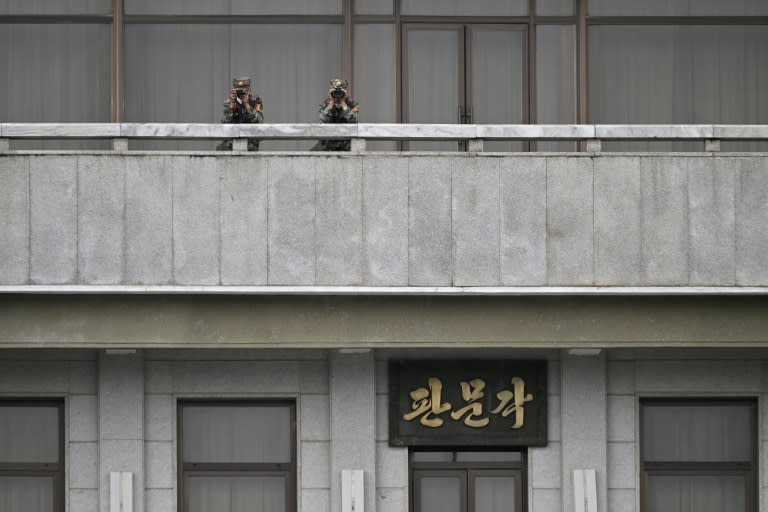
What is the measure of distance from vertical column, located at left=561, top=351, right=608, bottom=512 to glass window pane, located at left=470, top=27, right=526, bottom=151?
3.78m

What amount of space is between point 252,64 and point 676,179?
6419mm

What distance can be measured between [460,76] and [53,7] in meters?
5.88

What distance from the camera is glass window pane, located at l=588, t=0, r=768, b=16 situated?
69.8ft

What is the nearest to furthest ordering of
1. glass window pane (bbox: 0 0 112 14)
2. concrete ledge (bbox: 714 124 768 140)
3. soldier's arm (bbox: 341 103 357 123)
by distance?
concrete ledge (bbox: 714 124 768 140), soldier's arm (bbox: 341 103 357 123), glass window pane (bbox: 0 0 112 14)

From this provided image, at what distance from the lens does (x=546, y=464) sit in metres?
19.7

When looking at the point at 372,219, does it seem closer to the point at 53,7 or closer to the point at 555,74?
the point at 555,74

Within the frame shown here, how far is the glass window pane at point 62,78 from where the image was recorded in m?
21.0

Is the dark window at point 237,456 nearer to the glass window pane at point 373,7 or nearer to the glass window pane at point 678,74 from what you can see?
the glass window pane at point 373,7

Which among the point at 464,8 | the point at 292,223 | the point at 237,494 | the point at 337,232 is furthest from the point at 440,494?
the point at 464,8

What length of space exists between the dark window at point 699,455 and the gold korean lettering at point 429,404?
279cm

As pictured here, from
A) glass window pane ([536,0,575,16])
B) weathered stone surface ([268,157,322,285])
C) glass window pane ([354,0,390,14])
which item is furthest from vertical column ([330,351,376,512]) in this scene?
glass window pane ([536,0,575,16])

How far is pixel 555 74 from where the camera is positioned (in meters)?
21.2

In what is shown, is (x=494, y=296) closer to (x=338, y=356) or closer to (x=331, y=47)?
(x=338, y=356)

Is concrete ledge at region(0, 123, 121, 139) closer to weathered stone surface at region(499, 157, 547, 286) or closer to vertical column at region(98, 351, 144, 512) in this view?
vertical column at region(98, 351, 144, 512)
